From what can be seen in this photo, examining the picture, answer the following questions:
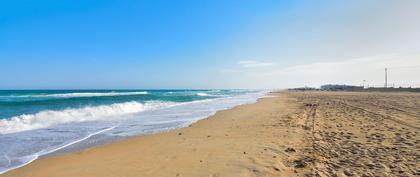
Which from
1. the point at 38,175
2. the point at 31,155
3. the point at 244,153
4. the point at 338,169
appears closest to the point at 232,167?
the point at 244,153

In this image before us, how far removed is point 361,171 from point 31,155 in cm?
693

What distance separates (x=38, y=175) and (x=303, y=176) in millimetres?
4553

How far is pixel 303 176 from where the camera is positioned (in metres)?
4.36

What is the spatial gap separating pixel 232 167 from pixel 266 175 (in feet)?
2.33

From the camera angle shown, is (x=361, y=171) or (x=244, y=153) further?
(x=244, y=153)

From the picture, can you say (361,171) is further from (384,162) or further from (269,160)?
(269,160)

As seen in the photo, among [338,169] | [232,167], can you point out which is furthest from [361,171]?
[232,167]

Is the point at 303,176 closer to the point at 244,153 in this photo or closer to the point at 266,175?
the point at 266,175

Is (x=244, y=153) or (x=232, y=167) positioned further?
(x=244, y=153)

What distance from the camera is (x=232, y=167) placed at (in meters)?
4.96

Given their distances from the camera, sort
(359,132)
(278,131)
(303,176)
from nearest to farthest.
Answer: (303,176) < (359,132) < (278,131)

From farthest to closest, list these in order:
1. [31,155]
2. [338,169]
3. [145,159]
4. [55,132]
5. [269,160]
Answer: [55,132] < [31,155] < [145,159] < [269,160] < [338,169]

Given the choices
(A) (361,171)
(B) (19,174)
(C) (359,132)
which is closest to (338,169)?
(A) (361,171)

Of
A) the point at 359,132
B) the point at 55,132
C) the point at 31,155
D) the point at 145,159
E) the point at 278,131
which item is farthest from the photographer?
the point at 55,132
